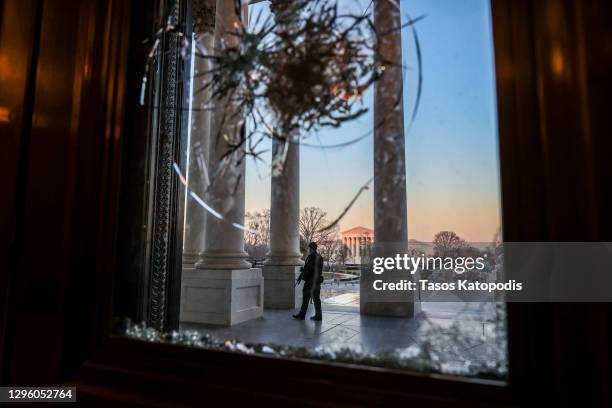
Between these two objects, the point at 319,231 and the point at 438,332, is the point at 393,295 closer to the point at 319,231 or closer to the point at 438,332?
the point at 438,332

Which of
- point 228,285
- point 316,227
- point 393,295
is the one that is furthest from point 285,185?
point 228,285

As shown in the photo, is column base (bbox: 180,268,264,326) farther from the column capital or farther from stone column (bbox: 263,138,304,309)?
the column capital

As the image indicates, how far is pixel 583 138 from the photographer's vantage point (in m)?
0.86

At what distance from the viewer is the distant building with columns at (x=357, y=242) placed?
1.70 meters

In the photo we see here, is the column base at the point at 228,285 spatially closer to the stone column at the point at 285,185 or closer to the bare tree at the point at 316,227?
the stone column at the point at 285,185

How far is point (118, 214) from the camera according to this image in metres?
1.44

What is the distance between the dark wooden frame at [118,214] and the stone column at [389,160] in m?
0.35

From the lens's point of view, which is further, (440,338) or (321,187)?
(321,187)

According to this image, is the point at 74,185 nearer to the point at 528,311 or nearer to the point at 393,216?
the point at 393,216

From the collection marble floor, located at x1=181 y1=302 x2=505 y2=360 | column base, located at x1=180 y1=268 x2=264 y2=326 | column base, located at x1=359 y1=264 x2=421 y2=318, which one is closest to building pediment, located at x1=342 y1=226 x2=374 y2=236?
column base, located at x1=359 y1=264 x2=421 y2=318

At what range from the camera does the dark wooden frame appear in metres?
0.85

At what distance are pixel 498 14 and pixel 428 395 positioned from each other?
1.02 m

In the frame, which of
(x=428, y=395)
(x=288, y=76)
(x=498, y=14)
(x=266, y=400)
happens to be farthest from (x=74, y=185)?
(x=498, y=14)

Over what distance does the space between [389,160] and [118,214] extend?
3.55 feet
